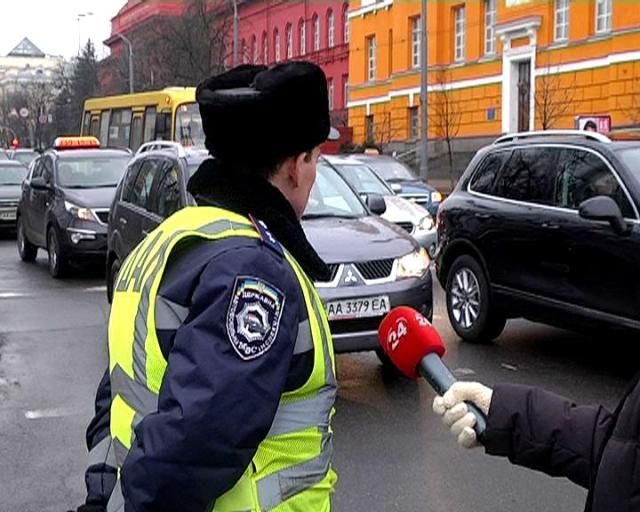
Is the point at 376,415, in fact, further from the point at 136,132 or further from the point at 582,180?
the point at 136,132

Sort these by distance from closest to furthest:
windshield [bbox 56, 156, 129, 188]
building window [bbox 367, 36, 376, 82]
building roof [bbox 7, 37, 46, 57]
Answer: windshield [bbox 56, 156, 129, 188], building window [bbox 367, 36, 376, 82], building roof [bbox 7, 37, 46, 57]

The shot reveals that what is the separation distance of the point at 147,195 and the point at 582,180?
408cm

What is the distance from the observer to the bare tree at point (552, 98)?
35250mm

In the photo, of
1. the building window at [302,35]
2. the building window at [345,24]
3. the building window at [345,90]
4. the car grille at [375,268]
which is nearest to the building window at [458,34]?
the building window at [345,90]

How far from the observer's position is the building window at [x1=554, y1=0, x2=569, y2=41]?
1411 inches

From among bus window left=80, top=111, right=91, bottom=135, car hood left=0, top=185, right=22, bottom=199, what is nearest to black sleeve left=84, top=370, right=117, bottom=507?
car hood left=0, top=185, right=22, bottom=199

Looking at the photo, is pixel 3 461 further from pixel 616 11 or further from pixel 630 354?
pixel 616 11

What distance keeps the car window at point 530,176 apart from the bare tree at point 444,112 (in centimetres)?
3262

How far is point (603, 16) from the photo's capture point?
34.2 metres

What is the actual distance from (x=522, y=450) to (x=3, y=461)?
425cm

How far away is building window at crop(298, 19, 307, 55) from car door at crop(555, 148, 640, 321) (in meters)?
56.5

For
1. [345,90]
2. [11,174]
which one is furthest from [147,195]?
[345,90]

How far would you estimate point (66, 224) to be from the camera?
46.6 feet

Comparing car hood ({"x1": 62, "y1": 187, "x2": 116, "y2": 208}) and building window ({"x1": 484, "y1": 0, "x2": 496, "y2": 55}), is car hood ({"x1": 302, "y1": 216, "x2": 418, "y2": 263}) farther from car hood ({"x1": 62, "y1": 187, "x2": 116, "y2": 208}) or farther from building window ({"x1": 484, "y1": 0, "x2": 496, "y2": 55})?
building window ({"x1": 484, "y1": 0, "x2": 496, "y2": 55})
